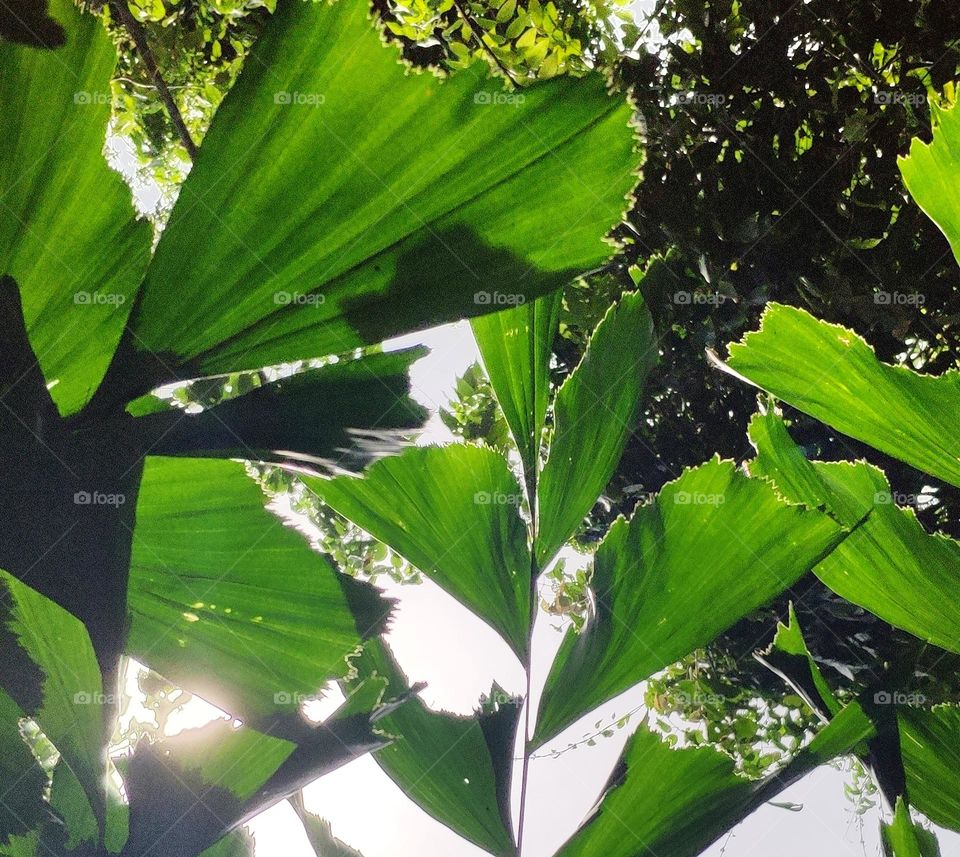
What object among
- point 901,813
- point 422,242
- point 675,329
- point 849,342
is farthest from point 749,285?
point 422,242

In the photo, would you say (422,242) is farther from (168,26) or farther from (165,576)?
(168,26)

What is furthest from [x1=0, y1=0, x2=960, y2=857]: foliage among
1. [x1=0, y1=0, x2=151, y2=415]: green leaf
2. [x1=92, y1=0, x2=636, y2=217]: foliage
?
[x1=92, y1=0, x2=636, y2=217]: foliage

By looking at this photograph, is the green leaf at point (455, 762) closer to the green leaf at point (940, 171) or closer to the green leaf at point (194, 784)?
the green leaf at point (194, 784)

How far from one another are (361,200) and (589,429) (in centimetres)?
37

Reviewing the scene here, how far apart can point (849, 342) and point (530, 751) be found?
50 centimetres

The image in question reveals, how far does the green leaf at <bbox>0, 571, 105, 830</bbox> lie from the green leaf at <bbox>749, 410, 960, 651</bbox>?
2.16 feet

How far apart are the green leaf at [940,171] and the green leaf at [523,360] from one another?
1.15ft

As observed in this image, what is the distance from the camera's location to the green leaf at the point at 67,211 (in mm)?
423

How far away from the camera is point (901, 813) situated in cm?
69

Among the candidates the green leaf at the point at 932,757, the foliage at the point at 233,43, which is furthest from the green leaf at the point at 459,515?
the foliage at the point at 233,43

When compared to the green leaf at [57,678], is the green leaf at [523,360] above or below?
above

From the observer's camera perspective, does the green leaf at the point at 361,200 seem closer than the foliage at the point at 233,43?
Yes

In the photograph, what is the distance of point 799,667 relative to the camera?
779 mm

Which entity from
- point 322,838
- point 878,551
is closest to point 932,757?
point 878,551
